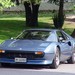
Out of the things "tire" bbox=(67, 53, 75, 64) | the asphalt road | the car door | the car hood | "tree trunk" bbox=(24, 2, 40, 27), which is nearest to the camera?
the asphalt road

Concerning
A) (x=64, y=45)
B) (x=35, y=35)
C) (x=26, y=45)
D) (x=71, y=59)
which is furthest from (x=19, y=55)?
(x=71, y=59)

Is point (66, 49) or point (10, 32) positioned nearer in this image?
point (66, 49)

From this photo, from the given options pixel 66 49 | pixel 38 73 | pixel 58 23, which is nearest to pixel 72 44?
pixel 66 49

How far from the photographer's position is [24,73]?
12125mm

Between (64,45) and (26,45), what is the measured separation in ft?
5.51

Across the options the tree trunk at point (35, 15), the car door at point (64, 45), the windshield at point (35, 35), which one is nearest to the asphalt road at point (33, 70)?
the car door at point (64, 45)

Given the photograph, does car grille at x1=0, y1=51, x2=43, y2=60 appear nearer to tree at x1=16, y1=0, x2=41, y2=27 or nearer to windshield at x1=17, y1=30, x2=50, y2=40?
windshield at x1=17, y1=30, x2=50, y2=40

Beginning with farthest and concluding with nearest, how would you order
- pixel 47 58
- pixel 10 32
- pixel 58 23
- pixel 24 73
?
1. pixel 58 23
2. pixel 10 32
3. pixel 47 58
4. pixel 24 73

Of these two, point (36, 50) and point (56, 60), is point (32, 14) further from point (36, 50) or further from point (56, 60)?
point (36, 50)

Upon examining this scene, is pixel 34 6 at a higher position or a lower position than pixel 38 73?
lower

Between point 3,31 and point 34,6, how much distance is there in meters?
5.28

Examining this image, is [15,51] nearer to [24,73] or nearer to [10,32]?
[24,73]

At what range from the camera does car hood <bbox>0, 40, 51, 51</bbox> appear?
43.0ft

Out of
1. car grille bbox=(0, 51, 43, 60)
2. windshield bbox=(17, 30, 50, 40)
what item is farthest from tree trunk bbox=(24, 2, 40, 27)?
car grille bbox=(0, 51, 43, 60)
